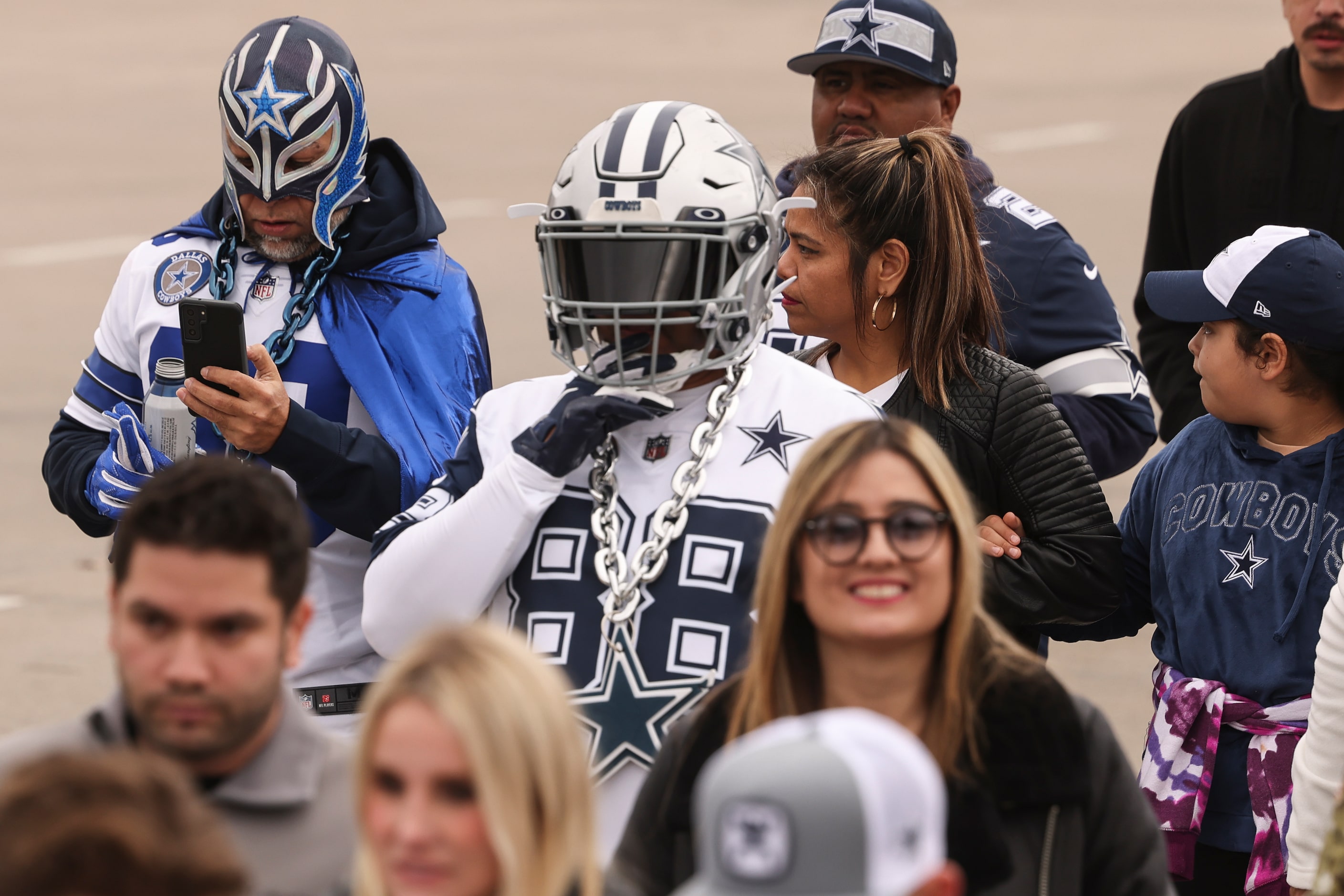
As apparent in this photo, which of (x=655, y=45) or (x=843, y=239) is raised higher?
(x=655, y=45)

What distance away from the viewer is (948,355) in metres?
4.41

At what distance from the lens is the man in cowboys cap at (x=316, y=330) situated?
4.42m

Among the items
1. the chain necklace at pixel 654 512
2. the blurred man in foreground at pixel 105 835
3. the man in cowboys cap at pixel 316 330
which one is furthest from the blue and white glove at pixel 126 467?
the blurred man in foreground at pixel 105 835

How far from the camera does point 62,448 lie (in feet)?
15.4

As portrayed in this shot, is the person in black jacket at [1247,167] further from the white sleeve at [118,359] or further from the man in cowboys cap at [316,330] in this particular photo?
the white sleeve at [118,359]

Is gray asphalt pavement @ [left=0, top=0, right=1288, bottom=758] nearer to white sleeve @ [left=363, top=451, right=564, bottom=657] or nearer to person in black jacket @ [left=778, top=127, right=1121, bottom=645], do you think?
person in black jacket @ [left=778, top=127, right=1121, bottom=645]

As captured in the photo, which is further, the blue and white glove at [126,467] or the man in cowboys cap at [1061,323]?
the man in cowboys cap at [1061,323]

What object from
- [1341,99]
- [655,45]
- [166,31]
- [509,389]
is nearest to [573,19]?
[655,45]

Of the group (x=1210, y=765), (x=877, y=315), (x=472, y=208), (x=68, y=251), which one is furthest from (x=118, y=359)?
(x=472, y=208)

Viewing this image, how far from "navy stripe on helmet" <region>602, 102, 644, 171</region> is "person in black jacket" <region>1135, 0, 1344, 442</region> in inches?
81.5

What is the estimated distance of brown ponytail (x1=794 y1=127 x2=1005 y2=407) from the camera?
14.5 ft

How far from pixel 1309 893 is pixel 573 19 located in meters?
19.1

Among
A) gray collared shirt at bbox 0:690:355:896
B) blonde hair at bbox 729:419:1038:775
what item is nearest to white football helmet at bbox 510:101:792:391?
blonde hair at bbox 729:419:1038:775

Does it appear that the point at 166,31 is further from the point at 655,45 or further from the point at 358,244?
the point at 358,244
